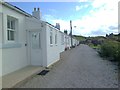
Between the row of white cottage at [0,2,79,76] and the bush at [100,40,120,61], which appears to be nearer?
the row of white cottage at [0,2,79,76]

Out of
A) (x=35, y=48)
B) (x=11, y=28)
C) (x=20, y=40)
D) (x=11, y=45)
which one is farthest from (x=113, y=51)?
(x=11, y=45)

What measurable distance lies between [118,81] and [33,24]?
6924 mm

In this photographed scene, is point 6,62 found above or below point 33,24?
below

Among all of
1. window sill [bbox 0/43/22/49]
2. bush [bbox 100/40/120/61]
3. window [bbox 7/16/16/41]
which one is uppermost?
window [bbox 7/16/16/41]

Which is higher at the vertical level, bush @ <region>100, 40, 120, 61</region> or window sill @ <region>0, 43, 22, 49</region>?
window sill @ <region>0, 43, 22, 49</region>

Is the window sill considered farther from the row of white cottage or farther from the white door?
the white door

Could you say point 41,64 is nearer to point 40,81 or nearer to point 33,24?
point 33,24

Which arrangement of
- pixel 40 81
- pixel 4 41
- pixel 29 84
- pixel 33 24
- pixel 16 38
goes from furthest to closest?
pixel 33 24, pixel 16 38, pixel 4 41, pixel 40 81, pixel 29 84

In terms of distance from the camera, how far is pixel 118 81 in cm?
897

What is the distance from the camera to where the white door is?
13.5 meters

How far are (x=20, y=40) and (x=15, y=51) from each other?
1150 mm

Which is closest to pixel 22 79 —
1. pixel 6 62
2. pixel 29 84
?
pixel 29 84

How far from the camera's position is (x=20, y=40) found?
480 inches

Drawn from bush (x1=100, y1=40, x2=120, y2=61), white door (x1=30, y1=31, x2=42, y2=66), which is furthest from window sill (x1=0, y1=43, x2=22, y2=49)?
bush (x1=100, y1=40, x2=120, y2=61)
